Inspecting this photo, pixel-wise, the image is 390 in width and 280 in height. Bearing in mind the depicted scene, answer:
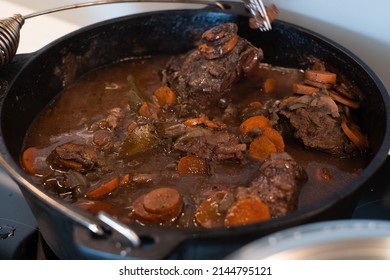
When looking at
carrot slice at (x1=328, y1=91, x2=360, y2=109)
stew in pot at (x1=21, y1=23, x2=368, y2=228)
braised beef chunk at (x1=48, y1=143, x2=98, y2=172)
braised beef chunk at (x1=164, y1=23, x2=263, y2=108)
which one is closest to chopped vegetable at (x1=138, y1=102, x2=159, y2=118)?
stew in pot at (x1=21, y1=23, x2=368, y2=228)

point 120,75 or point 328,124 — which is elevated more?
point 328,124

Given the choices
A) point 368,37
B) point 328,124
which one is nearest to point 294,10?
point 368,37

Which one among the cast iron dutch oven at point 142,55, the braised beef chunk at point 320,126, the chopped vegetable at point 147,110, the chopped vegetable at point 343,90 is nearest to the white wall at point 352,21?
the cast iron dutch oven at point 142,55

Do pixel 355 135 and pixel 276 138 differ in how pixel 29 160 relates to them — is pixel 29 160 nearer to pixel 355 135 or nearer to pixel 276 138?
pixel 276 138

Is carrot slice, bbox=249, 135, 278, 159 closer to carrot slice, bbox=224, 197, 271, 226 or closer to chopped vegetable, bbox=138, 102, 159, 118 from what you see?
carrot slice, bbox=224, 197, 271, 226
